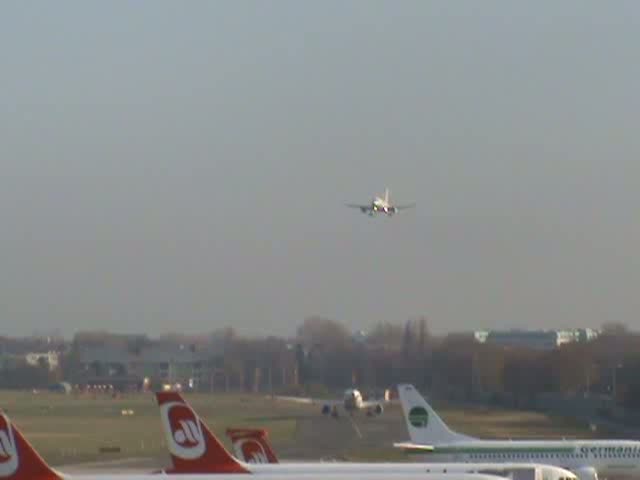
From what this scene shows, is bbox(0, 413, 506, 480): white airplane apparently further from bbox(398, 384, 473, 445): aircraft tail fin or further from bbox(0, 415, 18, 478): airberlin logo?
bbox(398, 384, 473, 445): aircraft tail fin

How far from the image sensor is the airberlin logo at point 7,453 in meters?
44.8

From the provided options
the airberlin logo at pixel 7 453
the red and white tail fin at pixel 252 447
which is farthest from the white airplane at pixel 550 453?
the airberlin logo at pixel 7 453

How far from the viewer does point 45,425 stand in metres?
116

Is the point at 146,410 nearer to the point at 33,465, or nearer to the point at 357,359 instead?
the point at 357,359

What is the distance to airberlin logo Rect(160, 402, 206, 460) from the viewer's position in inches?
2063

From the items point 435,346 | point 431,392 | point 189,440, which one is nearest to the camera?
point 189,440

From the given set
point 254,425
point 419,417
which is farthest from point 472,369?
point 419,417

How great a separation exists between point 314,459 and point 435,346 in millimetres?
101657

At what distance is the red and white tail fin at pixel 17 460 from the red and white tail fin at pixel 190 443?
26.6ft

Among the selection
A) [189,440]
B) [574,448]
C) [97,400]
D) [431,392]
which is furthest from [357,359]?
[189,440]

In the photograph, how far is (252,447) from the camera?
60750 millimetres

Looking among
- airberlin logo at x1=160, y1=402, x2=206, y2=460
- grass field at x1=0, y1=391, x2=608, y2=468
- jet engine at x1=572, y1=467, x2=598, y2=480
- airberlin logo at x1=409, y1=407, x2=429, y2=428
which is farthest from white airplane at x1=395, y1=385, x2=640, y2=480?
airberlin logo at x1=160, y1=402, x2=206, y2=460

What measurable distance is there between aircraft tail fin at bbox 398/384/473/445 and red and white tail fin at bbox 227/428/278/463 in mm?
13439

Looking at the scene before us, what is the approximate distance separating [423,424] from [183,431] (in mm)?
22982
